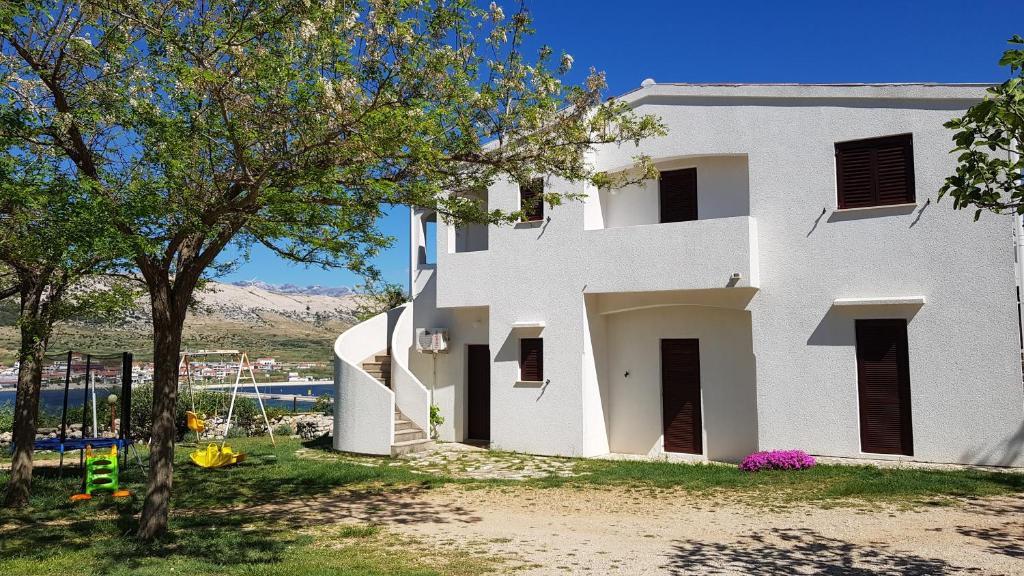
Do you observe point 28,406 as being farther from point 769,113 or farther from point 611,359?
point 769,113

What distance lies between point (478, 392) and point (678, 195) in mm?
6541

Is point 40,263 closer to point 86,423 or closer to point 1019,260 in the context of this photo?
point 86,423

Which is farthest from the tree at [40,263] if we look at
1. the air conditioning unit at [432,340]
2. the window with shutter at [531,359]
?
the window with shutter at [531,359]

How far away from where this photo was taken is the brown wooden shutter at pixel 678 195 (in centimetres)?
1471

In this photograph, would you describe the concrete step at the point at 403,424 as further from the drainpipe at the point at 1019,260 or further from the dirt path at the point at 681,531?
the drainpipe at the point at 1019,260

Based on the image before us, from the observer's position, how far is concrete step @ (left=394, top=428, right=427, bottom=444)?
51.2ft

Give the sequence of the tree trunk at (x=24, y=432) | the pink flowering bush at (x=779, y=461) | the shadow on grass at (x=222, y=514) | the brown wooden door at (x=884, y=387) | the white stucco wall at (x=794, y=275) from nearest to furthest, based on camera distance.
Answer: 1. the shadow on grass at (x=222, y=514)
2. the tree trunk at (x=24, y=432)
3. the white stucco wall at (x=794, y=275)
4. the pink flowering bush at (x=779, y=461)
5. the brown wooden door at (x=884, y=387)

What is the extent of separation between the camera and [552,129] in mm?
9438

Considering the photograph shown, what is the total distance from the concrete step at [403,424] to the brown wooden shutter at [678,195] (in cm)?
697

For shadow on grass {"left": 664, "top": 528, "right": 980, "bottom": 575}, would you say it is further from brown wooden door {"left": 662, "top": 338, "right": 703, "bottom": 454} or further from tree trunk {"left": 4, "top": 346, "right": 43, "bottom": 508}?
tree trunk {"left": 4, "top": 346, "right": 43, "bottom": 508}

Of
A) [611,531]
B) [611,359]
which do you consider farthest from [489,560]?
[611,359]

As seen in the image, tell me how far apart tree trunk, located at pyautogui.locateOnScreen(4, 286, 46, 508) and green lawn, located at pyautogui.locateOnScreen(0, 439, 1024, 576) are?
1.09ft

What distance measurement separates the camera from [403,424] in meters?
16.2

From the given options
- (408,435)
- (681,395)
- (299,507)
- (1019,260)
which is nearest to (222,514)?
(299,507)
